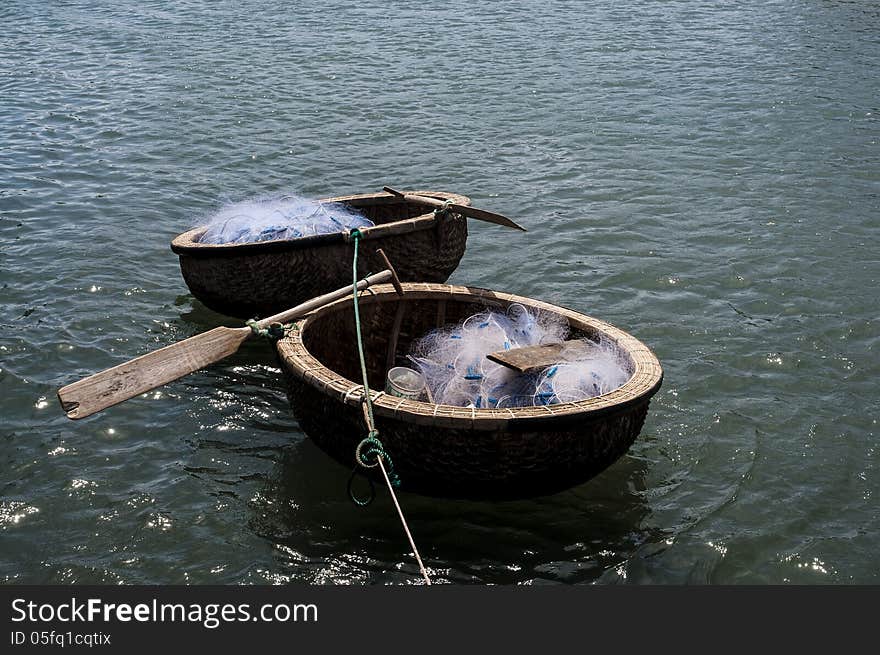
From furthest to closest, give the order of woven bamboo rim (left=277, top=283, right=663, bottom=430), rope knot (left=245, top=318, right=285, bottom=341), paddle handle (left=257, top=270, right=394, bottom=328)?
paddle handle (left=257, top=270, right=394, bottom=328) → rope knot (left=245, top=318, right=285, bottom=341) → woven bamboo rim (left=277, top=283, right=663, bottom=430)

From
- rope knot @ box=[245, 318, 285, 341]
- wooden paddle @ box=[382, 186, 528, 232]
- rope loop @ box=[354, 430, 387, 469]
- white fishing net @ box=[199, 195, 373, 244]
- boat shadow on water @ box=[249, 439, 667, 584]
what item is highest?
wooden paddle @ box=[382, 186, 528, 232]

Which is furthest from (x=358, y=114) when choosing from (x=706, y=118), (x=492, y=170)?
(x=706, y=118)

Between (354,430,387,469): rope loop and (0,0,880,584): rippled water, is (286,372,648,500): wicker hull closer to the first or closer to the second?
(354,430,387,469): rope loop

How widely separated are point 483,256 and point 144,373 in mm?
4908

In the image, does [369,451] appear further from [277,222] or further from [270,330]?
[277,222]

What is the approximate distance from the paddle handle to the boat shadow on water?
1.04 m

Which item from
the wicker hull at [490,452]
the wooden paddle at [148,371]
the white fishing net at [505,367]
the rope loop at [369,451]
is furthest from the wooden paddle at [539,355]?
the wooden paddle at [148,371]

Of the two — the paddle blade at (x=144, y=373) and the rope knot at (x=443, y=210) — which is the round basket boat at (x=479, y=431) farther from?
the rope knot at (x=443, y=210)

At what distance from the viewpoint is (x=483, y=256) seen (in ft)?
32.6

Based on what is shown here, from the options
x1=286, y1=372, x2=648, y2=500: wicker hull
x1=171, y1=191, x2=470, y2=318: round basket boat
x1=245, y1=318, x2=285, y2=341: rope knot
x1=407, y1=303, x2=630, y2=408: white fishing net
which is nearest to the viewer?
x1=286, y1=372, x2=648, y2=500: wicker hull

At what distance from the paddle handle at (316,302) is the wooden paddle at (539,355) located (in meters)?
1.14

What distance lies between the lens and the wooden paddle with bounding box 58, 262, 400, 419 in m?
5.45

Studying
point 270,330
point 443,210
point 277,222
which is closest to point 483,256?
point 443,210

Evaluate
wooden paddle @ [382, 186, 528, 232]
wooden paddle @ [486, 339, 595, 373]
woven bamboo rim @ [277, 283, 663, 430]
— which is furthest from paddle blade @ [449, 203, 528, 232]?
wooden paddle @ [486, 339, 595, 373]
